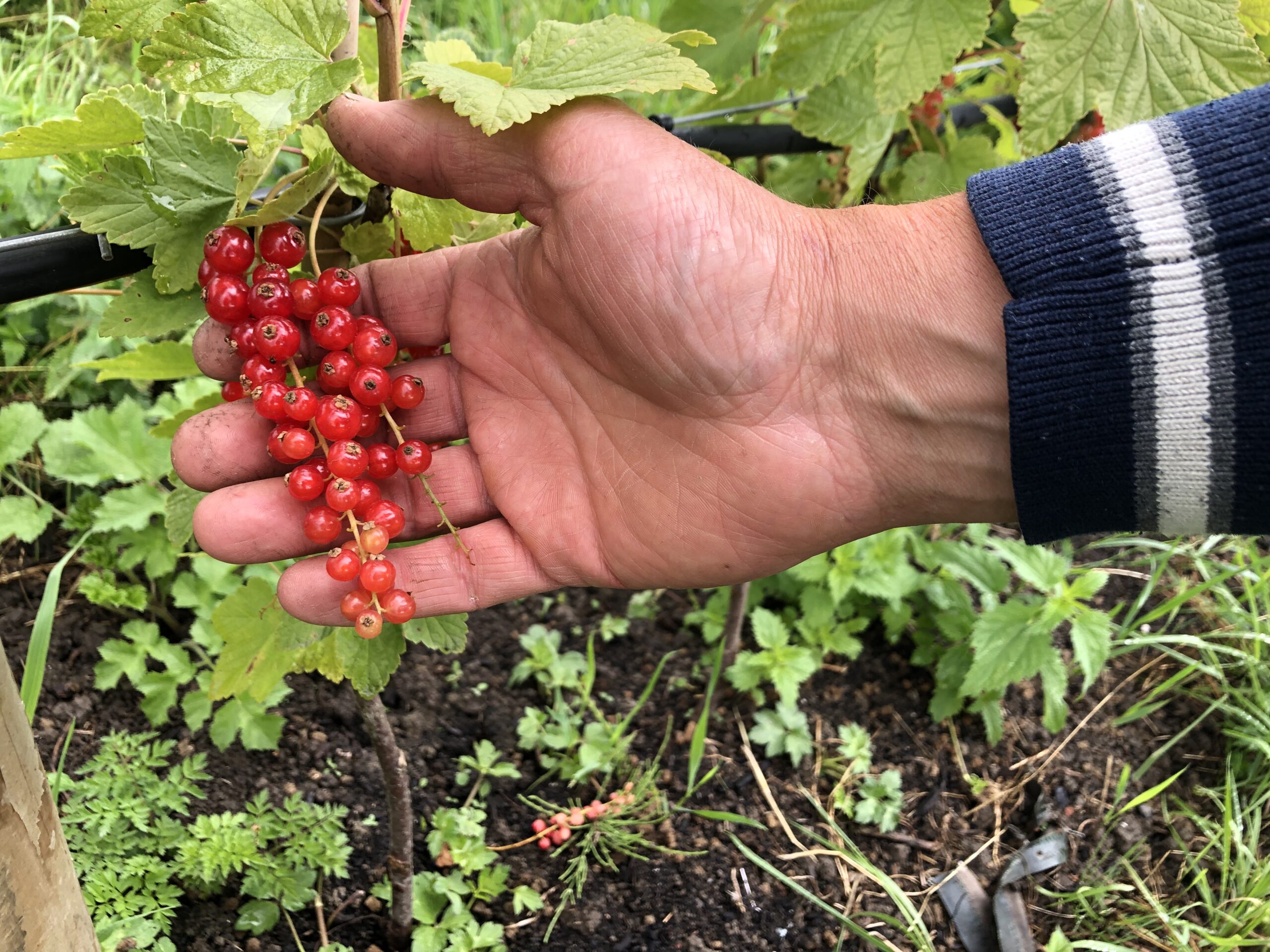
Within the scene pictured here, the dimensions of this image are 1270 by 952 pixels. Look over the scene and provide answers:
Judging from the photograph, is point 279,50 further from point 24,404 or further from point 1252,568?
point 1252,568

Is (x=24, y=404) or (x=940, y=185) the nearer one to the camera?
(x=940, y=185)

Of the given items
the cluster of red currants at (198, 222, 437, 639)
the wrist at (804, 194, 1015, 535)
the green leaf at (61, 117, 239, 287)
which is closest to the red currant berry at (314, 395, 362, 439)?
the cluster of red currants at (198, 222, 437, 639)

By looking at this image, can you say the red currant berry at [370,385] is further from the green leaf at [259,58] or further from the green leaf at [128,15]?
the green leaf at [128,15]

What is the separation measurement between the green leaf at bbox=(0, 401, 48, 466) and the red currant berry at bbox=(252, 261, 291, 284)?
3.78 feet

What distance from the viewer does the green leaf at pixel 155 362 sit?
1.27 meters

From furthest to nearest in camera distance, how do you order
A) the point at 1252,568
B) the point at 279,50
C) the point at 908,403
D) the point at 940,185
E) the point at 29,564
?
the point at 1252,568
the point at 29,564
the point at 940,185
the point at 908,403
the point at 279,50

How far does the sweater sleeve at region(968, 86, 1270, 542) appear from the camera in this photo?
103 centimetres

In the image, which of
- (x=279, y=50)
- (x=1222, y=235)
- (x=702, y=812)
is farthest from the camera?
(x=702, y=812)

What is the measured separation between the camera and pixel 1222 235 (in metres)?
1.02

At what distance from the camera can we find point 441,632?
47.3 inches

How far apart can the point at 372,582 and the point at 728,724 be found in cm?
117

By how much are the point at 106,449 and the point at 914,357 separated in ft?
5.06

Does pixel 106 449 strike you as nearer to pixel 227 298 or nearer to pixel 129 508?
pixel 129 508

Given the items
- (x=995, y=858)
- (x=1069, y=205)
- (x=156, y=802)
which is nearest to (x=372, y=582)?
(x=156, y=802)
